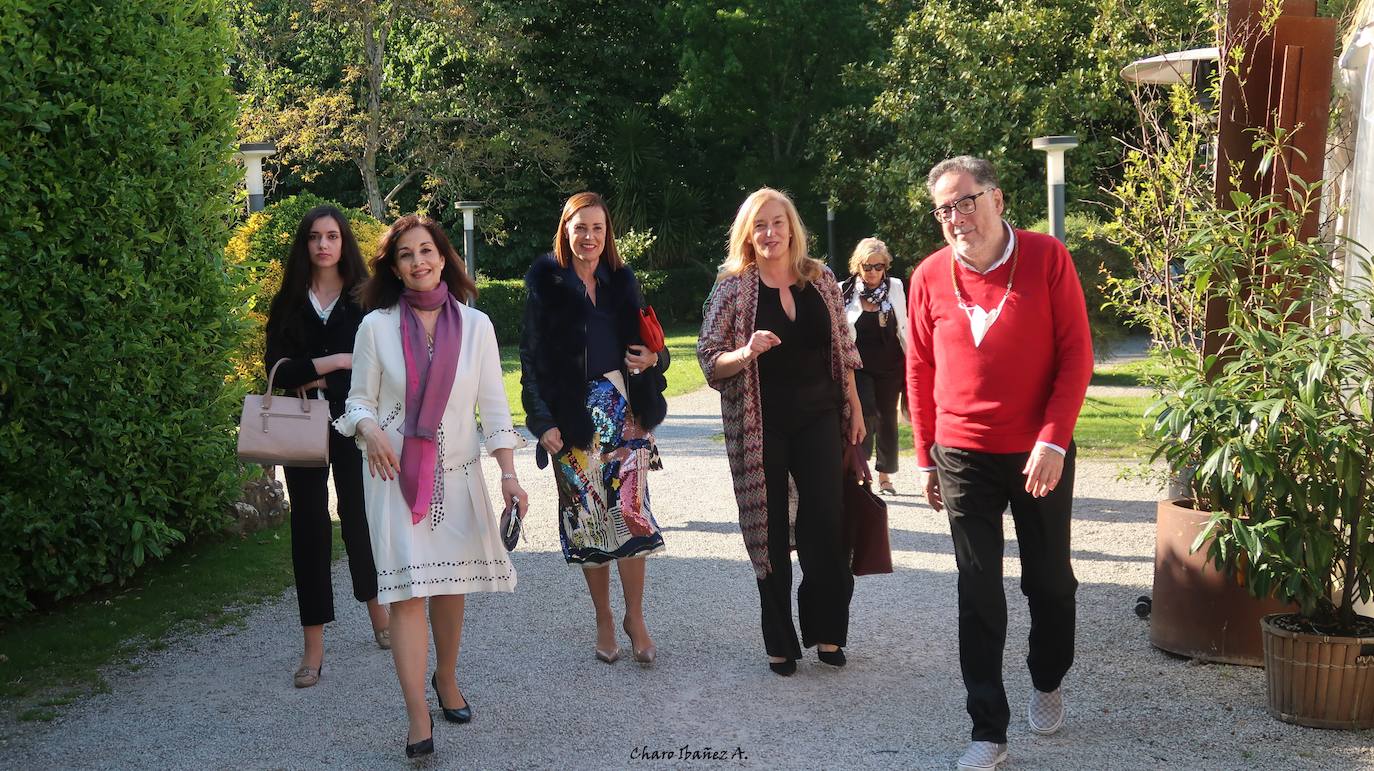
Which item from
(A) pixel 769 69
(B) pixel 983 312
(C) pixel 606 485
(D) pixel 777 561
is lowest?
(D) pixel 777 561

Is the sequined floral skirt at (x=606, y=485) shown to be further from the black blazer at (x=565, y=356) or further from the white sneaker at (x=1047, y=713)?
the white sneaker at (x=1047, y=713)

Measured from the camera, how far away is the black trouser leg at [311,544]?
5.61 meters

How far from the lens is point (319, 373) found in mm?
5613

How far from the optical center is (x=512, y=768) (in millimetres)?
4418

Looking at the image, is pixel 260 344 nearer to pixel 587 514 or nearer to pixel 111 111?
pixel 111 111

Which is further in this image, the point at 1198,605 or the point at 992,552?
the point at 1198,605

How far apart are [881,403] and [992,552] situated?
4.74 metres

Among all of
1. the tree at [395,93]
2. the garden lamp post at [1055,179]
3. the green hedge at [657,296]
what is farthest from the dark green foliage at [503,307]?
the garden lamp post at [1055,179]

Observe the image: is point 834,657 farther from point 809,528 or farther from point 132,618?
point 132,618

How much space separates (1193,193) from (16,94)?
5.48 m

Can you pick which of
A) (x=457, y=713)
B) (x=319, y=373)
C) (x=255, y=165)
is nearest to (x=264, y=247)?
(x=255, y=165)

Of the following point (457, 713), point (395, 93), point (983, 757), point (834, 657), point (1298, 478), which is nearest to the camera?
point (983, 757)

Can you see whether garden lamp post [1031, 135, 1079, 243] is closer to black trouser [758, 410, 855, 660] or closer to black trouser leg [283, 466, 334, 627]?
black trouser [758, 410, 855, 660]

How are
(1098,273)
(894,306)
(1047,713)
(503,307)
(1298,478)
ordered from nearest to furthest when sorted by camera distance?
1. (1047,713)
2. (1298,478)
3. (894,306)
4. (1098,273)
5. (503,307)
